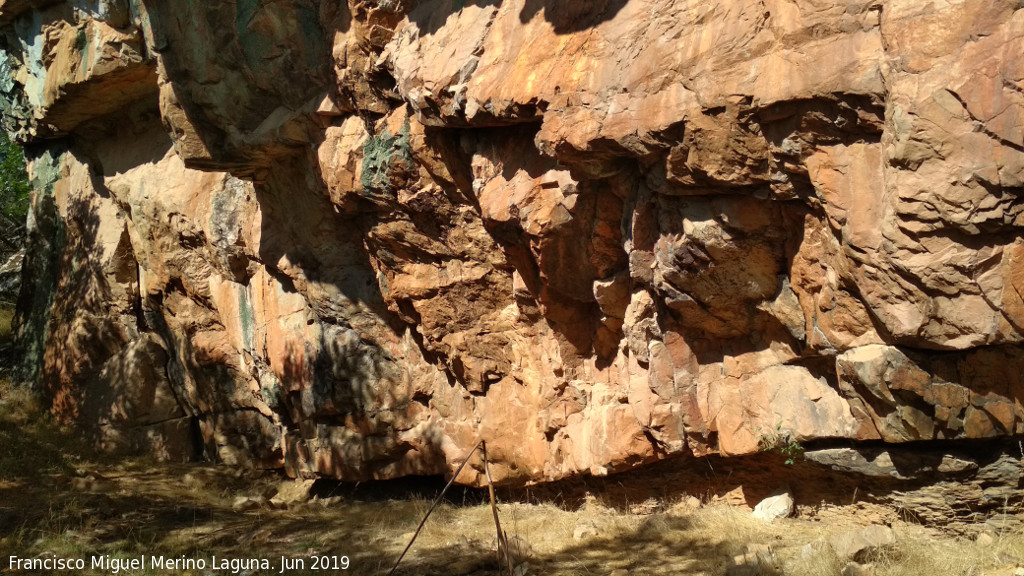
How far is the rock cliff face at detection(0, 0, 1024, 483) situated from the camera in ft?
12.8

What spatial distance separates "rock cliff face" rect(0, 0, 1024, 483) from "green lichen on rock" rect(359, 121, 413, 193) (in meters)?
0.03

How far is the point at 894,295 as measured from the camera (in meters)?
4.02

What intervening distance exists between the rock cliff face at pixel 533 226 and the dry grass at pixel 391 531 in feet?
1.49

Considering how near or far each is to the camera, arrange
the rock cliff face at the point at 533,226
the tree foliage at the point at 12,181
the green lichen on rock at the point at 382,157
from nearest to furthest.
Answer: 1. the rock cliff face at the point at 533,226
2. the green lichen on rock at the point at 382,157
3. the tree foliage at the point at 12,181

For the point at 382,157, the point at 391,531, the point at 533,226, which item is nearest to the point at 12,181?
the point at 382,157

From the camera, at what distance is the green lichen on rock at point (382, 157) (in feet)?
21.1

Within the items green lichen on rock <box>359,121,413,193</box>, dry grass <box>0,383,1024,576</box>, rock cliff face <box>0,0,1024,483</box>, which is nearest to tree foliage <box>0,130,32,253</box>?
rock cliff face <box>0,0,1024,483</box>

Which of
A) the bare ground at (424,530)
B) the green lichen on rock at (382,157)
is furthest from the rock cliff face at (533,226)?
the bare ground at (424,530)

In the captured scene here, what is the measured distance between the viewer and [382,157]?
6586 mm

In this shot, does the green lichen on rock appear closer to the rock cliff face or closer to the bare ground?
the rock cliff face

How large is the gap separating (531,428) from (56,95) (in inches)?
251

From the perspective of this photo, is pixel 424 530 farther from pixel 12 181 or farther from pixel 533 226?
pixel 12 181

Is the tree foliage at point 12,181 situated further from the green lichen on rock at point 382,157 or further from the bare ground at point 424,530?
the green lichen on rock at point 382,157

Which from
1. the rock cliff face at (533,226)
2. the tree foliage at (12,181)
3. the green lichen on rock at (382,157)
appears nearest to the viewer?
the rock cliff face at (533,226)
